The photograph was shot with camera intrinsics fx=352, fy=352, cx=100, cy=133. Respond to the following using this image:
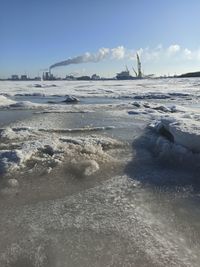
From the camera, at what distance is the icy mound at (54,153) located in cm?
573

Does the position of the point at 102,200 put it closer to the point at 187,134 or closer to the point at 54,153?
the point at 54,153

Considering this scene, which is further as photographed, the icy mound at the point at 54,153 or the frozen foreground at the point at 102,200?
the icy mound at the point at 54,153

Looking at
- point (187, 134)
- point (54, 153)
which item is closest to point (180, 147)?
point (187, 134)

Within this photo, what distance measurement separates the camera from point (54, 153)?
634 cm

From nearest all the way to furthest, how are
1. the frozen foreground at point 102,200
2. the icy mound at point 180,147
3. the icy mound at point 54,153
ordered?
the frozen foreground at point 102,200 → the icy mound at point 54,153 → the icy mound at point 180,147

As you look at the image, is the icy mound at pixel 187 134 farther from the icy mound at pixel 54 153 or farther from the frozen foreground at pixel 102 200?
the icy mound at pixel 54 153

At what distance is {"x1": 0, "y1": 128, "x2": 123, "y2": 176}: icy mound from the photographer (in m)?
5.73

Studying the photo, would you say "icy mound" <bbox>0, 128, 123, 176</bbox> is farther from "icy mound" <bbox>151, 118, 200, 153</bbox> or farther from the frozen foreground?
"icy mound" <bbox>151, 118, 200, 153</bbox>

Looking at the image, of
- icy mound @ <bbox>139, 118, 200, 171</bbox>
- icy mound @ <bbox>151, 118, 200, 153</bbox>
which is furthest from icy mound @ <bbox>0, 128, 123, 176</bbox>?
icy mound @ <bbox>151, 118, 200, 153</bbox>

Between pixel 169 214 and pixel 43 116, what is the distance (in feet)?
29.3

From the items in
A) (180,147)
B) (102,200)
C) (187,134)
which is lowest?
(102,200)

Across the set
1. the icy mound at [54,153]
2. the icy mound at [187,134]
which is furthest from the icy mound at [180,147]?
the icy mound at [54,153]

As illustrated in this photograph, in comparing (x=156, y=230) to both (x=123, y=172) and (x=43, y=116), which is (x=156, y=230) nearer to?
(x=123, y=172)

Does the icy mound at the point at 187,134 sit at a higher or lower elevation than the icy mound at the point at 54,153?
higher
